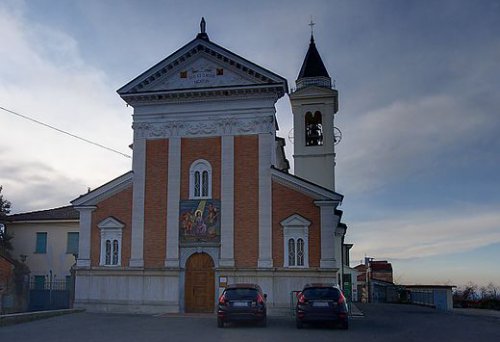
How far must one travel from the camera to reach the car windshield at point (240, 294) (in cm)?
1914

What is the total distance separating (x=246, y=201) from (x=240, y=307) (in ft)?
27.0

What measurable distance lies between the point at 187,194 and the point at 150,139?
10.9 ft

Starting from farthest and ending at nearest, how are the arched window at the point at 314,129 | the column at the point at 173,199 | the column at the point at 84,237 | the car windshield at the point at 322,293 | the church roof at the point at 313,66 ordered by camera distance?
the church roof at the point at 313,66 < the arched window at the point at 314,129 < the column at the point at 84,237 < the column at the point at 173,199 < the car windshield at the point at 322,293

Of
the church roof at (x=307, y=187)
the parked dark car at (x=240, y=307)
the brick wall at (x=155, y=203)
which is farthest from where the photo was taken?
the brick wall at (x=155, y=203)

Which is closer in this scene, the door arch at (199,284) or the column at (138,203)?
the door arch at (199,284)

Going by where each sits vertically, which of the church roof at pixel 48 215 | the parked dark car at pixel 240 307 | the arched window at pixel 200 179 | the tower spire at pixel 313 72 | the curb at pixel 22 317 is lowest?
the curb at pixel 22 317

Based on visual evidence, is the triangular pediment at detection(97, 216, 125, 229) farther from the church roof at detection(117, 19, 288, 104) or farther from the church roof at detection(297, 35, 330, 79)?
the church roof at detection(297, 35, 330, 79)

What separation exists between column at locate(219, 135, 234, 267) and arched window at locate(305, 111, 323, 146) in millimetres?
10480

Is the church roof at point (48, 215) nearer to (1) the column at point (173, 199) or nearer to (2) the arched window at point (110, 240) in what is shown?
(2) the arched window at point (110, 240)

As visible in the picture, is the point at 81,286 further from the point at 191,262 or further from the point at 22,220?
the point at 22,220

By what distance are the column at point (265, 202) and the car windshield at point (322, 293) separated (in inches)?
291

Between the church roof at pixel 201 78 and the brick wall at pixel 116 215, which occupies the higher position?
the church roof at pixel 201 78

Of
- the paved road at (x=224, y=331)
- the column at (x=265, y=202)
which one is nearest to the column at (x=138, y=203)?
the paved road at (x=224, y=331)

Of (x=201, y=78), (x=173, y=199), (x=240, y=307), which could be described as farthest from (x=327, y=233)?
(x=201, y=78)
